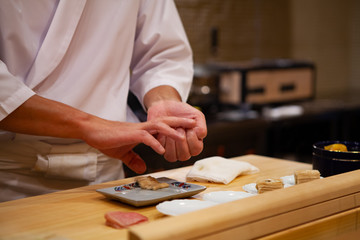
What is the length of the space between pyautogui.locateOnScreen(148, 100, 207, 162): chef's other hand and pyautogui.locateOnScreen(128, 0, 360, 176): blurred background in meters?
1.08

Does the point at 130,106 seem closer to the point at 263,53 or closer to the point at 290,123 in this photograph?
the point at 290,123

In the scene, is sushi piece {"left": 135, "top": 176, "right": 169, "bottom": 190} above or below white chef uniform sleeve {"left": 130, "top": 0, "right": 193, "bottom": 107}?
below

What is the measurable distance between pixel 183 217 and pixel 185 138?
1.56ft

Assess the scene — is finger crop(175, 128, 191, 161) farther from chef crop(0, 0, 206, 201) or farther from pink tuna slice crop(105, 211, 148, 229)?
pink tuna slice crop(105, 211, 148, 229)

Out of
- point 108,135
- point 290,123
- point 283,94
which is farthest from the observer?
point 283,94

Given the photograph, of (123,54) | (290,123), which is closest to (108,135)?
(123,54)

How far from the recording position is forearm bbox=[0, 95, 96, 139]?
1.22 m

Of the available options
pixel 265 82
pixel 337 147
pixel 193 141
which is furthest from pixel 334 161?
pixel 265 82

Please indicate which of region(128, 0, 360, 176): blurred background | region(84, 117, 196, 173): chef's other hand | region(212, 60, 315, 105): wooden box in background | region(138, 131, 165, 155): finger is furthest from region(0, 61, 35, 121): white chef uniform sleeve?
region(212, 60, 315, 105): wooden box in background

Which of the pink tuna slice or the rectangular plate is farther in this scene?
the rectangular plate

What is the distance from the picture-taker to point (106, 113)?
1.52m

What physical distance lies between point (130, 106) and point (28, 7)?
2.12ft

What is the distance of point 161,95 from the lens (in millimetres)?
1537

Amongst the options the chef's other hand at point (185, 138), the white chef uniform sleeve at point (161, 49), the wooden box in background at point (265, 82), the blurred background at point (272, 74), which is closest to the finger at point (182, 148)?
the chef's other hand at point (185, 138)
